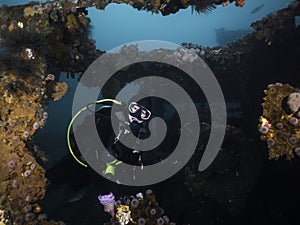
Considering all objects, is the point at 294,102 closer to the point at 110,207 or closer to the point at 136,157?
the point at 136,157

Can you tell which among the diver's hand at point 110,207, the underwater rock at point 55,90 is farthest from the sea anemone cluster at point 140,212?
the underwater rock at point 55,90

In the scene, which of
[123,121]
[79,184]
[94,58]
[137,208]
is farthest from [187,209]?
[94,58]

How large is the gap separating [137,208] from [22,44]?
4.03m

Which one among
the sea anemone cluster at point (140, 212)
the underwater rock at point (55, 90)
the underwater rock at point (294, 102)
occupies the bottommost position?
the sea anemone cluster at point (140, 212)

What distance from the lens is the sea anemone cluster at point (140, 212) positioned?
4.86 meters

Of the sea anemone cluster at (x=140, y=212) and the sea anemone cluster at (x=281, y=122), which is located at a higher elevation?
the sea anemone cluster at (x=281, y=122)

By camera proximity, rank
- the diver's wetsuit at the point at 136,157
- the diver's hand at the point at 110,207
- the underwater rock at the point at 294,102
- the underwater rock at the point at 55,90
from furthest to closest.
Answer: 1. the underwater rock at the point at 55,90
2. the diver's wetsuit at the point at 136,157
3. the diver's hand at the point at 110,207
4. the underwater rock at the point at 294,102

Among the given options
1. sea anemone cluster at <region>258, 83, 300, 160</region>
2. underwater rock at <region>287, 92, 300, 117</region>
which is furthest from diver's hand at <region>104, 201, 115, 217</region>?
Answer: underwater rock at <region>287, 92, 300, 117</region>

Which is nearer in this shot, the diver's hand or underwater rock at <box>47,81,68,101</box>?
the diver's hand

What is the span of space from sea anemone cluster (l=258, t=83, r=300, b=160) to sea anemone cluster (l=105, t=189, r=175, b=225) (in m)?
2.40

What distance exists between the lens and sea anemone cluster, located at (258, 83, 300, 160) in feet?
14.7

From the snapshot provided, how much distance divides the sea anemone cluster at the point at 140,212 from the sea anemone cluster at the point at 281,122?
94.6 inches

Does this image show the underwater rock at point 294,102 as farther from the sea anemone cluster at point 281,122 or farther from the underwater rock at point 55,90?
the underwater rock at point 55,90

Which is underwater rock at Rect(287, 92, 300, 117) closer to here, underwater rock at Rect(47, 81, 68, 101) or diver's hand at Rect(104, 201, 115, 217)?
diver's hand at Rect(104, 201, 115, 217)
